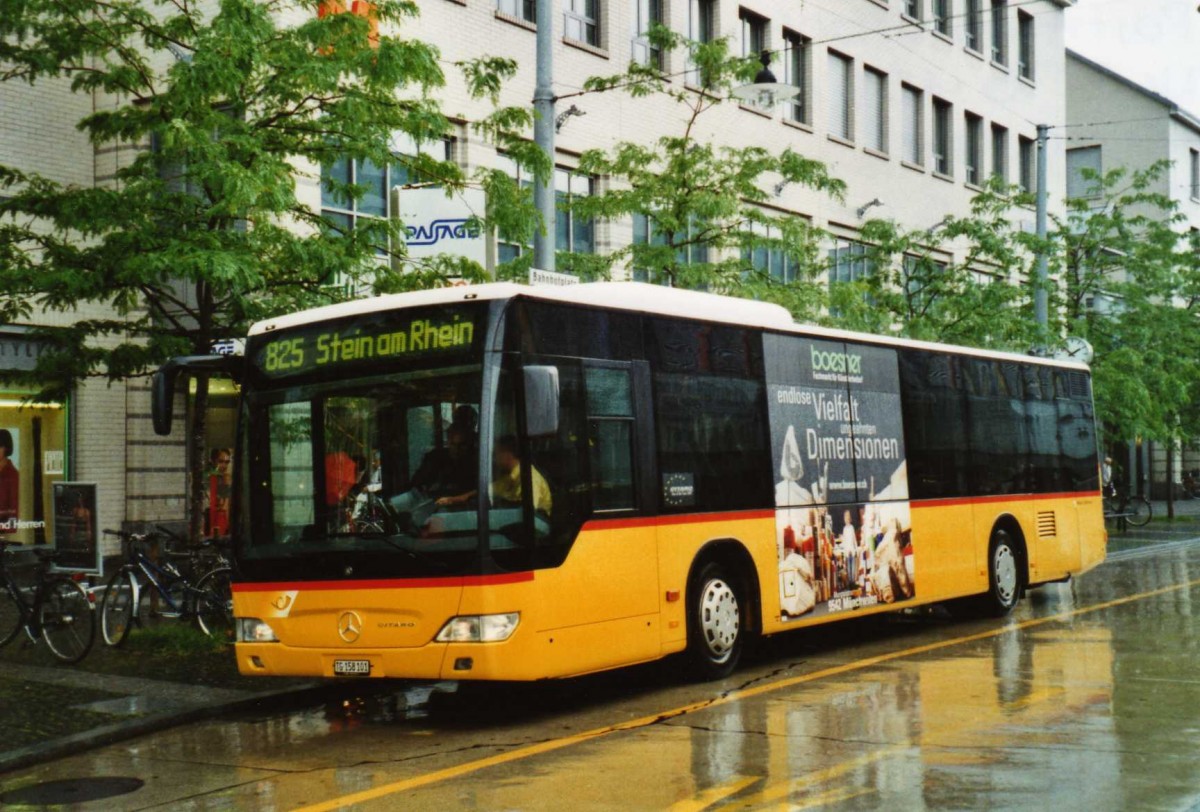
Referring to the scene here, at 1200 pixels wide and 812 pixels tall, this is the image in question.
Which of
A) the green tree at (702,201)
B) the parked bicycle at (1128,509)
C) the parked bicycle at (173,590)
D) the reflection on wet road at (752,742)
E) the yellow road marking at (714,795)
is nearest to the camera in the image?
the yellow road marking at (714,795)

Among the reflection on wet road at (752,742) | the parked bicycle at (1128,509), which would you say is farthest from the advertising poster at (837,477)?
the parked bicycle at (1128,509)

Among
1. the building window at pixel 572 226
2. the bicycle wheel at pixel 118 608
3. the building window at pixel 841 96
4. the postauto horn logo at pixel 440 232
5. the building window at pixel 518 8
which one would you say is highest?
the building window at pixel 841 96

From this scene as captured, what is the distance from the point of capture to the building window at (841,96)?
34531 mm

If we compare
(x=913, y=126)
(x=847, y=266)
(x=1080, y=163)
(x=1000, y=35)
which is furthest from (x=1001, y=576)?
(x=1080, y=163)

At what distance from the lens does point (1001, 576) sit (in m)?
16.5

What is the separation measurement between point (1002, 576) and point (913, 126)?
78.4 ft

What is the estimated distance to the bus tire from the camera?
16406 mm

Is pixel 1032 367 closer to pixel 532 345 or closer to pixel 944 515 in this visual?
pixel 944 515

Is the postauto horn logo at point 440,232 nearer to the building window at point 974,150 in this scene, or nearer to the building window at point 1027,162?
the building window at point 974,150

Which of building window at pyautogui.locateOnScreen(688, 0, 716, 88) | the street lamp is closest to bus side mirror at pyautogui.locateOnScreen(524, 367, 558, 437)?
the street lamp

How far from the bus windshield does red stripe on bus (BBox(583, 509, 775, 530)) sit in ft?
3.45

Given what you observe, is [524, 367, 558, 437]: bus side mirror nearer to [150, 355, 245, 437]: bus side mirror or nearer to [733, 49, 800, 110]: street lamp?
[150, 355, 245, 437]: bus side mirror

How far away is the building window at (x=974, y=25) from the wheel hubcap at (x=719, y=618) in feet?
105

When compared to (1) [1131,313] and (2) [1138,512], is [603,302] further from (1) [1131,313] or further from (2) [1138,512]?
(2) [1138,512]
